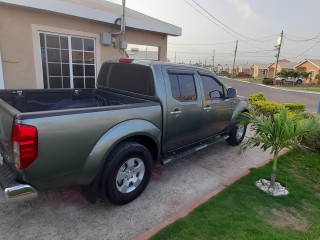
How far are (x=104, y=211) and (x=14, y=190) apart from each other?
1207 mm

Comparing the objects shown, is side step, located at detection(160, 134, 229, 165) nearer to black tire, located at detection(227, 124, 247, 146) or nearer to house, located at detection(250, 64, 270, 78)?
black tire, located at detection(227, 124, 247, 146)

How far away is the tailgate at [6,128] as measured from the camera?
7.80ft

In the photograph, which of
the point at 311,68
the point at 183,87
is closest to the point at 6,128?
the point at 183,87

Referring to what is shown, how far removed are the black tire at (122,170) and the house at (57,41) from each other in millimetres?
4521

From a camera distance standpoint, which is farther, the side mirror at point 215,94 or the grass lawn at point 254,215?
the side mirror at point 215,94

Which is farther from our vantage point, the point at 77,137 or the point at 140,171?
the point at 140,171

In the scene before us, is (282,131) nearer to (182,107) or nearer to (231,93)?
(182,107)

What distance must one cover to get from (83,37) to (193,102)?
4.76 m

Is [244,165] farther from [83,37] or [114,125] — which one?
[83,37]

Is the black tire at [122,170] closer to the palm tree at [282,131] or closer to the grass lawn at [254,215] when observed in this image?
the grass lawn at [254,215]

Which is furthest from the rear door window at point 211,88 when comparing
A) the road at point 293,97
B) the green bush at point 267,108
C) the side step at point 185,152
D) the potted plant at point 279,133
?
the road at point 293,97

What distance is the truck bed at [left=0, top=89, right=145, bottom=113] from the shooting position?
147 inches

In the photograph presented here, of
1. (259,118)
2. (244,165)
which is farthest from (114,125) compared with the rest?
(244,165)

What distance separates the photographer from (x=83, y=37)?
718 centimetres
